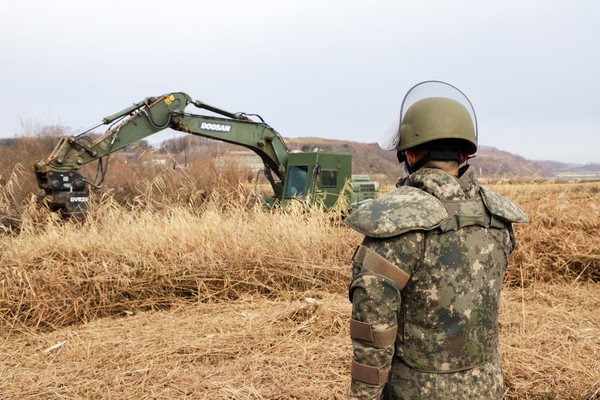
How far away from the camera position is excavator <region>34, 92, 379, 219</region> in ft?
27.1

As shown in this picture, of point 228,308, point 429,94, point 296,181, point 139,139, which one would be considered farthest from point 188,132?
point 429,94

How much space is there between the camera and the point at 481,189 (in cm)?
176

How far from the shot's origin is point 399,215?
5.08 feet

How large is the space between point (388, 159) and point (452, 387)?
138 ft

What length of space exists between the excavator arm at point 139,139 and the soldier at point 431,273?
24.4 feet

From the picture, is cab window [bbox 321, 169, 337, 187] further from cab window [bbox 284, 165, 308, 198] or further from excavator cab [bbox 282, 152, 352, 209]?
cab window [bbox 284, 165, 308, 198]

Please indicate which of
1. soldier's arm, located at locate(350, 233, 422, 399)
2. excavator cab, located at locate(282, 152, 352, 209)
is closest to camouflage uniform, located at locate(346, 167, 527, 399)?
soldier's arm, located at locate(350, 233, 422, 399)

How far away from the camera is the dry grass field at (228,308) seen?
3.17 metres

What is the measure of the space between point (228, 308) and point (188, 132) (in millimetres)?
5541

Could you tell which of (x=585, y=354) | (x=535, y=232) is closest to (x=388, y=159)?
(x=535, y=232)

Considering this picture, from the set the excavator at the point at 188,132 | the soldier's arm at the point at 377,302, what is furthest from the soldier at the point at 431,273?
the excavator at the point at 188,132

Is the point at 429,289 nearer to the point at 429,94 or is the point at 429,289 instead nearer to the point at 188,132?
the point at 429,94

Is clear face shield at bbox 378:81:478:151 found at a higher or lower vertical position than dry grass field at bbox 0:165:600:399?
higher

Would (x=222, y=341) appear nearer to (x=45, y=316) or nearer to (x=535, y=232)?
(x=45, y=316)
